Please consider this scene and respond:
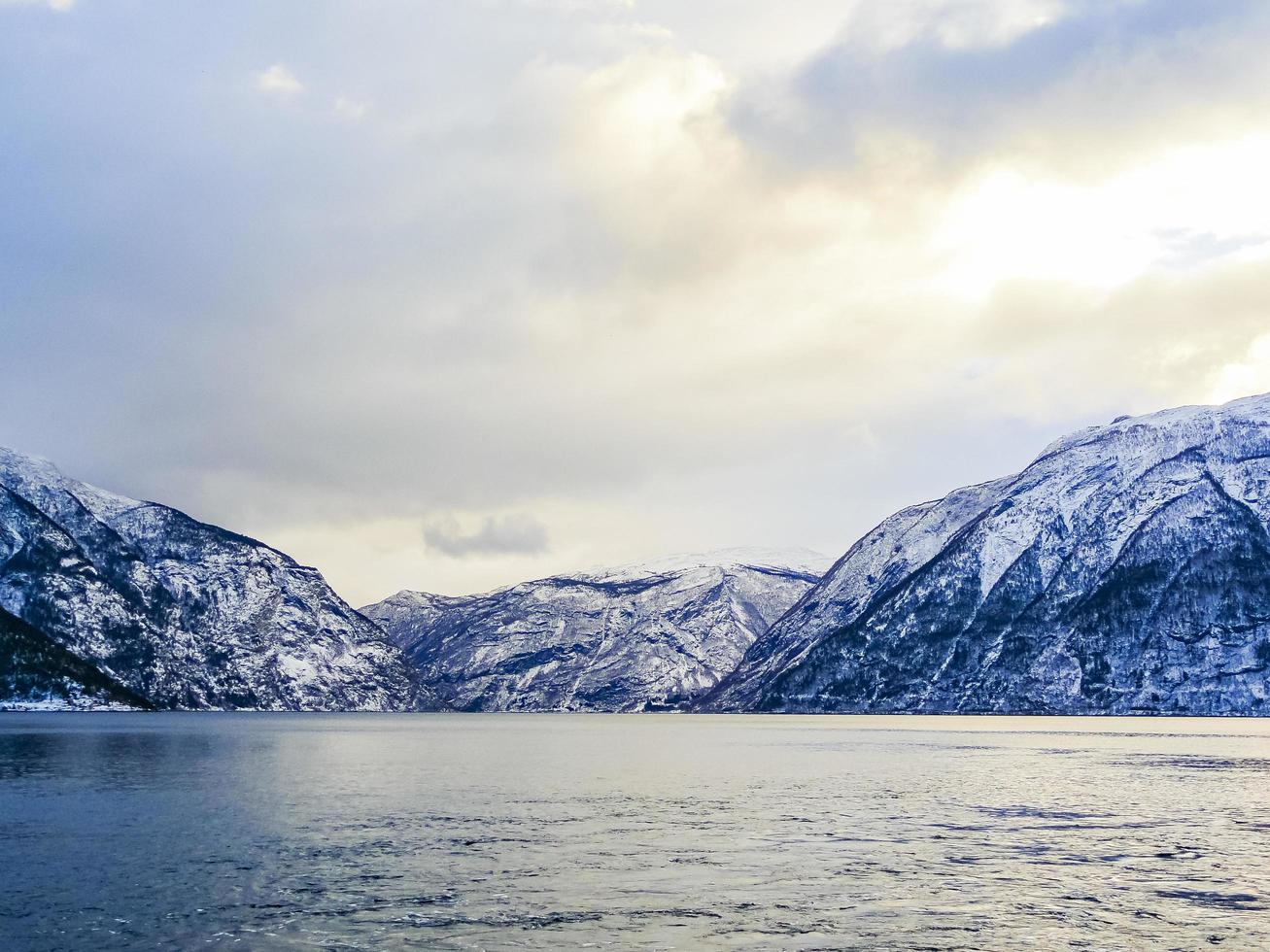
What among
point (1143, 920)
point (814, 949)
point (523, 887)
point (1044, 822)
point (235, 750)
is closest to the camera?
point (814, 949)

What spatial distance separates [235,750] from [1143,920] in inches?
6393

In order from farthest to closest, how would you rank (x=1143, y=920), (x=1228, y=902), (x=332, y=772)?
(x=332, y=772) < (x=1228, y=902) < (x=1143, y=920)

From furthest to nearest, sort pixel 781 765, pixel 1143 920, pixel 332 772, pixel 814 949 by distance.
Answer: pixel 781 765 < pixel 332 772 < pixel 1143 920 < pixel 814 949

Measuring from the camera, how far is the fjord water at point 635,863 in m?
42.8

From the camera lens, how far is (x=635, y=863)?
5931 centimetres

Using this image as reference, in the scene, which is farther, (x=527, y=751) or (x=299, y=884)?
(x=527, y=751)

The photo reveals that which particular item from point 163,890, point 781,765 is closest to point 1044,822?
point 163,890

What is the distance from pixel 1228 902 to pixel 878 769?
3605 inches

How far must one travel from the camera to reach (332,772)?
13550 cm

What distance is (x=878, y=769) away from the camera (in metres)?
138

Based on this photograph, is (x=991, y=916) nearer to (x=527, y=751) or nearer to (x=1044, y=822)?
(x=1044, y=822)

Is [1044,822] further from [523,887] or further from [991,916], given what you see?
[523,887]

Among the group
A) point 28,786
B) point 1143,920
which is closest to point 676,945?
point 1143,920

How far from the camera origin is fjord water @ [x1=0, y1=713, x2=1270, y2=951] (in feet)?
140
